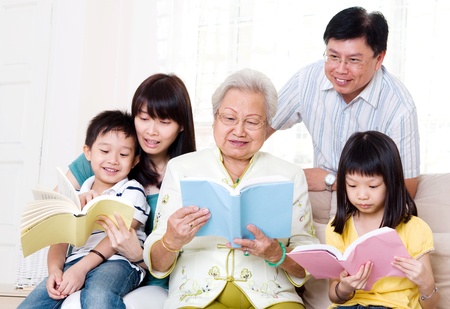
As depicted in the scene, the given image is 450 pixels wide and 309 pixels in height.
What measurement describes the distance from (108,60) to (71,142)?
30.0 inches

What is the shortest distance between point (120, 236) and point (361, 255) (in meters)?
0.85

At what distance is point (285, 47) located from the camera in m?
4.45

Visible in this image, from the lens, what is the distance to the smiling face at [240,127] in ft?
7.03

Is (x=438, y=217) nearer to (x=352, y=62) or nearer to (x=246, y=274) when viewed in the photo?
(x=352, y=62)

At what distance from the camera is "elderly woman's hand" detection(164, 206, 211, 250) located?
1890mm

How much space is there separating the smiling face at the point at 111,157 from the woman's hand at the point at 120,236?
0.97 feet

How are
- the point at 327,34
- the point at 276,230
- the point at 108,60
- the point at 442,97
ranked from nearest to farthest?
the point at 276,230
the point at 327,34
the point at 442,97
the point at 108,60

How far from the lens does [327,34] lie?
2652 millimetres

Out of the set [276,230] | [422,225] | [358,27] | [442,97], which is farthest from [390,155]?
[442,97]

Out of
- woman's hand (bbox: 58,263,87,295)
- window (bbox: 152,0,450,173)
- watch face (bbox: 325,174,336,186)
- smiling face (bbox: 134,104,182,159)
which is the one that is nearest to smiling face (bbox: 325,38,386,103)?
watch face (bbox: 325,174,336,186)

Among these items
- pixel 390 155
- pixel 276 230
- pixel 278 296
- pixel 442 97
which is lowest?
pixel 278 296

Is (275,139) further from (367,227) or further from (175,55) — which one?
(367,227)

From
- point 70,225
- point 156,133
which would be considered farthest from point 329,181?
point 70,225

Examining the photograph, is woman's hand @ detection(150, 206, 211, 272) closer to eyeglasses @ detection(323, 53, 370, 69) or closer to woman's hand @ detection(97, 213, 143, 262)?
woman's hand @ detection(97, 213, 143, 262)
